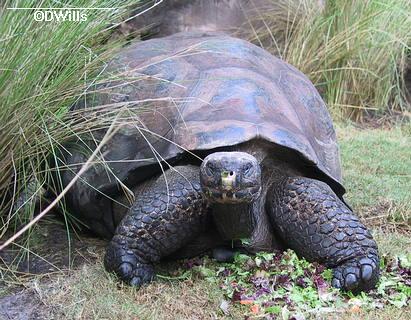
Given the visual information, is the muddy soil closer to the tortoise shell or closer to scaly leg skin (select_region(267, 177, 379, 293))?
the tortoise shell

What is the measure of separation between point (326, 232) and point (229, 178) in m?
0.52

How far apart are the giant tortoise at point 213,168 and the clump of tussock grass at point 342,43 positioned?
9.53ft

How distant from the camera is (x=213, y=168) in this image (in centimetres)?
261

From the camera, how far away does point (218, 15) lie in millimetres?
6312

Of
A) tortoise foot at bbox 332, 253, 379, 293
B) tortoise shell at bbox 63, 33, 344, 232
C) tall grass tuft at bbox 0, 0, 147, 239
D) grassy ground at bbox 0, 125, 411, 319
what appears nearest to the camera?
grassy ground at bbox 0, 125, 411, 319

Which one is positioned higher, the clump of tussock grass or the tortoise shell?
the tortoise shell

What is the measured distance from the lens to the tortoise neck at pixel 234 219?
277 cm

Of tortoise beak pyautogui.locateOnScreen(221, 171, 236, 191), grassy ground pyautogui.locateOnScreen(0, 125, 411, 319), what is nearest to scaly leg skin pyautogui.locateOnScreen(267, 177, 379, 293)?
grassy ground pyautogui.locateOnScreen(0, 125, 411, 319)

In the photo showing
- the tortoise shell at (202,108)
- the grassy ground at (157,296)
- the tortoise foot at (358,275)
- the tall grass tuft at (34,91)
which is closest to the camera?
the grassy ground at (157,296)

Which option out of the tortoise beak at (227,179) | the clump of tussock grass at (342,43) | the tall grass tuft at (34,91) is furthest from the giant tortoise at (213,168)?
the clump of tussock grass at (342,43)

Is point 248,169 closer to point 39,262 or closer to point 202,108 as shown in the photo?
point 202,108

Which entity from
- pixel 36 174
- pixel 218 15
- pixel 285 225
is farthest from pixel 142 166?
pixel 218 15

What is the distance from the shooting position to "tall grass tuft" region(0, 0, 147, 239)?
112 inches

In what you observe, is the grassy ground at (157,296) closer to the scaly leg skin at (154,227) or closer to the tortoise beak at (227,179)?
the scaly leg skin at (154,227)
